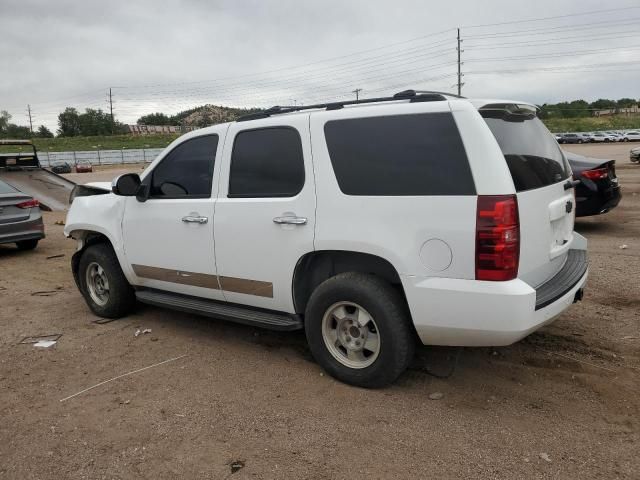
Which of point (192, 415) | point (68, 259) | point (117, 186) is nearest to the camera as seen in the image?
point (192, 415)

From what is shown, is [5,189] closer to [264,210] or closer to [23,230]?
[23,230]

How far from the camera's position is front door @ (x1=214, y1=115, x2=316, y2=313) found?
379cm

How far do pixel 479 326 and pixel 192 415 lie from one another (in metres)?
1.91

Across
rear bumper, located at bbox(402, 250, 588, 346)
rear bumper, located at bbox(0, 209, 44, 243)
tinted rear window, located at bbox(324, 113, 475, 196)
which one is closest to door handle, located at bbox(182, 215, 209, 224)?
tinted rear window, located at bbox(324, 113, 475, 196)

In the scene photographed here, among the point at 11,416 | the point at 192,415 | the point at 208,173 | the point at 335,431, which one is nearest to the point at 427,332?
the point at 335,431

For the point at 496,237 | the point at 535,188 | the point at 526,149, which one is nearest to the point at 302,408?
the point at 496,237

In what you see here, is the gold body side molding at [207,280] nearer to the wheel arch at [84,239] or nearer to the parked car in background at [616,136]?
the wheel arch at [84,239]

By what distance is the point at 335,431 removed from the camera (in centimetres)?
319

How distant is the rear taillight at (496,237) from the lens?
303 cm

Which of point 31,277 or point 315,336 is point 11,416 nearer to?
point 315,336

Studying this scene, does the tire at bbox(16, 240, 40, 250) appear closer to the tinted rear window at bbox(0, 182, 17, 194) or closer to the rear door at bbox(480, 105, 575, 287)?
the tinted rear window at bbox(0, 182, 17, 194)

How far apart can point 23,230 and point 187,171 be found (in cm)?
611

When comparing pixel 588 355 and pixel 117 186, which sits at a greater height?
pixel 117 186

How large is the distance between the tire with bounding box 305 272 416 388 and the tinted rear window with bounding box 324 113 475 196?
647 millimetres
